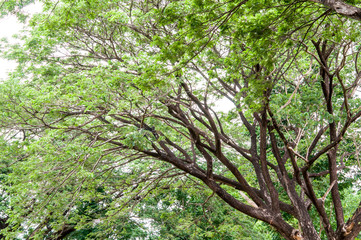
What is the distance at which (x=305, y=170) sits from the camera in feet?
18.9

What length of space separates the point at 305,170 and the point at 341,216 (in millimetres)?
1416

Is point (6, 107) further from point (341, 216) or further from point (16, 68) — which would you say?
point (341, 216)

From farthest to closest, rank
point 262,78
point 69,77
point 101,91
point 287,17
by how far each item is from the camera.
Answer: point 69,77 < point 101,91 < point 262,78 < point 287,17

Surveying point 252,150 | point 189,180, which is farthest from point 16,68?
point 252,150

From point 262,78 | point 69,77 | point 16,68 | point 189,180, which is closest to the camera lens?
point 262,78

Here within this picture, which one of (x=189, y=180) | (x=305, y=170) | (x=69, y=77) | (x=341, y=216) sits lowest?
(x=341, y=216)

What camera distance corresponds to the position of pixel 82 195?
8.16 meters

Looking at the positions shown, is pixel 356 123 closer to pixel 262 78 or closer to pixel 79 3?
pixel 262 78

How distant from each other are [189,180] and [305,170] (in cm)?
385

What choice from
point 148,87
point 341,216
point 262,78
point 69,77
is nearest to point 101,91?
point 148,87

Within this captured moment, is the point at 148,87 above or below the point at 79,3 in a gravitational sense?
below

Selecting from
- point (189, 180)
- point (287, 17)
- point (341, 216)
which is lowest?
point (341, 216)

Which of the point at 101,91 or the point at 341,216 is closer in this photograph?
the point at 101,91

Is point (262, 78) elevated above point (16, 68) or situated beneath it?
situated beneath
